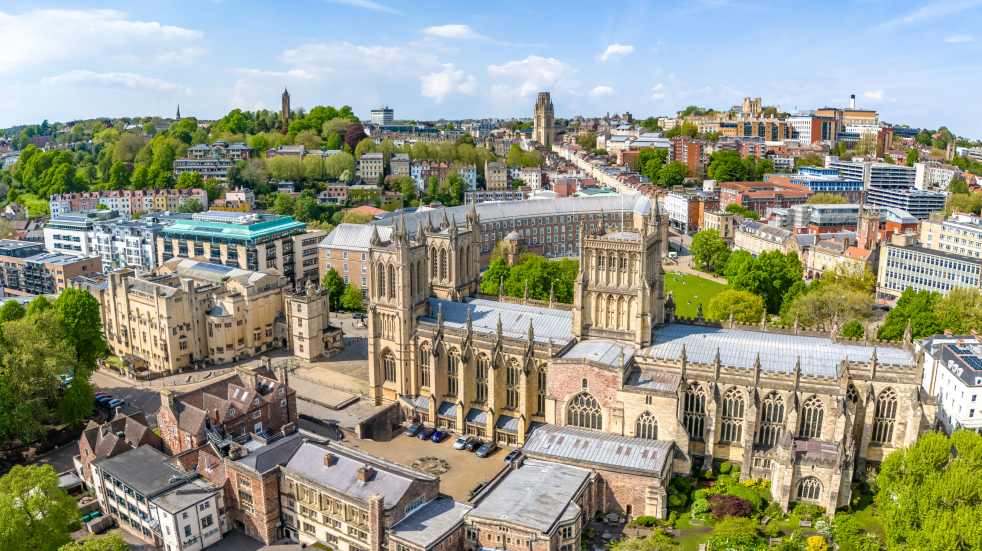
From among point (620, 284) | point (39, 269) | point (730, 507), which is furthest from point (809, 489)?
point (39, 269)

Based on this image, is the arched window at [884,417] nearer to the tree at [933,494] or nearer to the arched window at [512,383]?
the tree at [933,494]

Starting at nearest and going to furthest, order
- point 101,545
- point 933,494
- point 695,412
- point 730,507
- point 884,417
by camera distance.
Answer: point 101,545 → point 933,494 → point 730,507 → point 884,417 → point 695,412

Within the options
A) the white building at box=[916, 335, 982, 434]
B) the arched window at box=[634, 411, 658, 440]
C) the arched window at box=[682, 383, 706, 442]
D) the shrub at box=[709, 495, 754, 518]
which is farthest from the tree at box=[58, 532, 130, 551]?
the white building at box=[916, 335, 982, 434]

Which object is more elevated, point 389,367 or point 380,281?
point 380,281

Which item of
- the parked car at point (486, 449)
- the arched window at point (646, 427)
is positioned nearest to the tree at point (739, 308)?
the arched window at point (646, 427)

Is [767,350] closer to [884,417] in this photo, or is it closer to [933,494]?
[884,417]

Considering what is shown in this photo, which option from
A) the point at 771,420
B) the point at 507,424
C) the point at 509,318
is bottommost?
the point at 507,424
